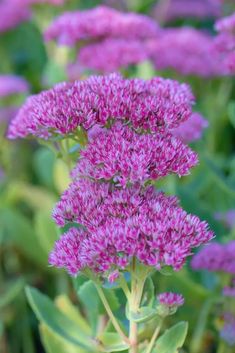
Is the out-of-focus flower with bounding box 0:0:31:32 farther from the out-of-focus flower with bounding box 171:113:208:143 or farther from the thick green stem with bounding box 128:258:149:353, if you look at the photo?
the thick green stem with bounding box 128:258:149:353

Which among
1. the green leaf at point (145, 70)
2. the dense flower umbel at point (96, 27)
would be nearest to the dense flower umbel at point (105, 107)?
the dense flower umbel at point (96, 27)

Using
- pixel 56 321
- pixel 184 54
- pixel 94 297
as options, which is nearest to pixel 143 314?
pixel 94 297

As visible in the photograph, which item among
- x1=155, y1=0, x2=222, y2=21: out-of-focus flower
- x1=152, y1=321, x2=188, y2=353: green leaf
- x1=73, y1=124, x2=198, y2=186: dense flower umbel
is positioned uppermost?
x1=155, y1=0, x2=222, y2=21: out-of-focus flower

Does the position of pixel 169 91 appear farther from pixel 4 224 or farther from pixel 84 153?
pixel 4 224

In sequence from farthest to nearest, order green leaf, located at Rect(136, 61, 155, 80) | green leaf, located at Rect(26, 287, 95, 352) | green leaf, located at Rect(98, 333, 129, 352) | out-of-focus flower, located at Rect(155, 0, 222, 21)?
out-of-focus flower, located at Rect(155, 0, 222, 21)
green leaf, located at Rect(136, 61, 155, 80)
green leaf, located at Rect(26, 287, 95, 352)
green leaf, located at Rect(98, 333, 129, 352)

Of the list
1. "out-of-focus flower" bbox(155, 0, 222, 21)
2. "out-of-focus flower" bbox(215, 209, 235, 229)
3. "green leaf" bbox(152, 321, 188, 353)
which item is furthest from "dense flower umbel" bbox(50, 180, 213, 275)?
"out-of-focus flower" bbox(155, 0, 222, 21)

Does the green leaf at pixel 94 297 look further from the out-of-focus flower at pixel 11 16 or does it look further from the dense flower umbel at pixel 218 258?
the out-of-focus flower at pixel 11 16
